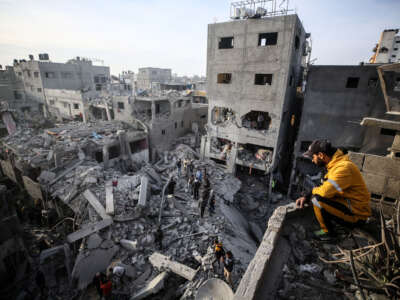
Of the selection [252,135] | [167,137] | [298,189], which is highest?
[252,135]

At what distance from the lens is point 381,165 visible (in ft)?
20.1

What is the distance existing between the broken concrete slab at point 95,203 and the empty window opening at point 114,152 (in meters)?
6.83

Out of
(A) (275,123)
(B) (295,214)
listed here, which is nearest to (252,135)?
(A) (275,123)

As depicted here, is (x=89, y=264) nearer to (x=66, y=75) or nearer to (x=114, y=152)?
(x=114, y=152)

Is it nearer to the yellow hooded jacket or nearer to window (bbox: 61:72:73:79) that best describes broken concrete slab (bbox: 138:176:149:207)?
the yellow hooded jacket

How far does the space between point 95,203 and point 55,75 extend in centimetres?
3045

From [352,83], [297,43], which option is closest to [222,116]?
[297,43]

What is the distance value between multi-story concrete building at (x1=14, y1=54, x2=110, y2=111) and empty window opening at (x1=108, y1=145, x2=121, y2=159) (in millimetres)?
15500

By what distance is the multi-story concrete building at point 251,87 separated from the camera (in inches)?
541

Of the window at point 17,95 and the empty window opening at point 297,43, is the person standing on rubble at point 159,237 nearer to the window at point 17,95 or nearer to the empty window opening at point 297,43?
the empty window opening at point 297,43

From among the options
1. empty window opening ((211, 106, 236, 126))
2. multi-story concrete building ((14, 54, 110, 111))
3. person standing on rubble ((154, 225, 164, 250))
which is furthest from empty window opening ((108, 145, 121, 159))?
multi-story concrete building ((14, 54, 110, 111))

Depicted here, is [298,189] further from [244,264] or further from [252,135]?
[244,264]

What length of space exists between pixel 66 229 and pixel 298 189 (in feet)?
52.0

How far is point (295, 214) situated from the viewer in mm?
4305
